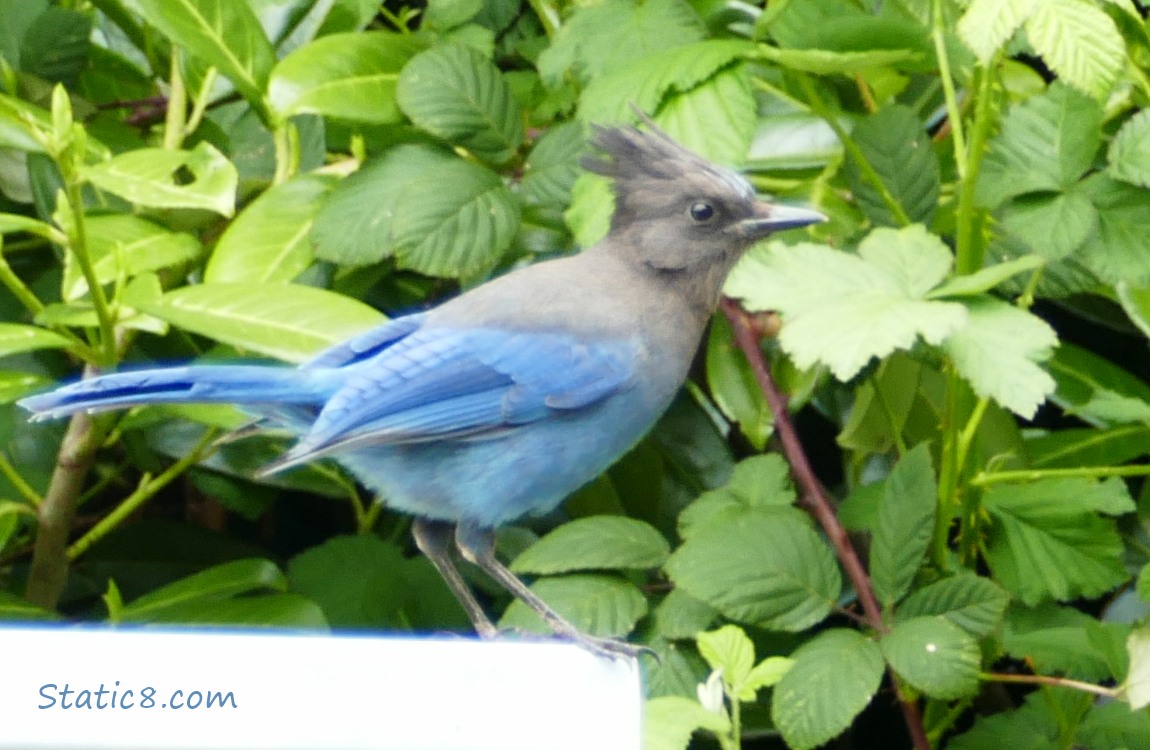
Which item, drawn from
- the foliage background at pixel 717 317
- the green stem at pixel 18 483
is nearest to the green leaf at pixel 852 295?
the foliage background at pixel 717 317

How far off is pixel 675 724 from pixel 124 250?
55cm

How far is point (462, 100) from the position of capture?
1272 mm

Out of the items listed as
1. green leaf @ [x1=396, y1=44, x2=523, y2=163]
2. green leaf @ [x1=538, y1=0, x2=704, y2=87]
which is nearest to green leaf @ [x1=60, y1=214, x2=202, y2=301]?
green leaf @ [x1=396, y1=44, x2=523, y2=163]

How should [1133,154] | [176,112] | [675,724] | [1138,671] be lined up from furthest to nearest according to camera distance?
1. [176,112]
2. [1133,154]
3. [1138,671]
4. [675,724]

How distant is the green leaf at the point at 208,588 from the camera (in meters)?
1.20

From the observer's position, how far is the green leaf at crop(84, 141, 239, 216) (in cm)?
110

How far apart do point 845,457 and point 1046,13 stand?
1.98 ft

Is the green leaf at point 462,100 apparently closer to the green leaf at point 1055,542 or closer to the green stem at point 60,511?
the green stem at point 60,511

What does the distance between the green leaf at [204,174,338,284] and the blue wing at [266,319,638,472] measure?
0.80ft

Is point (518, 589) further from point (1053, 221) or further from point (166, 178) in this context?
point (1053, 221)

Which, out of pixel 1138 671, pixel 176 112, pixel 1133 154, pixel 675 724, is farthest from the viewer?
pixel 176 112

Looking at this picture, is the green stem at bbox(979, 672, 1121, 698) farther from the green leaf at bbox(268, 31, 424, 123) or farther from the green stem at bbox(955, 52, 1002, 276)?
the green leaf at bbox(268, 31, 424, 123)

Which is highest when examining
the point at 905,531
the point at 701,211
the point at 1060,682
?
the point at 701,211

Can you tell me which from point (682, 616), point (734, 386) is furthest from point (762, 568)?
point (734, 386)
